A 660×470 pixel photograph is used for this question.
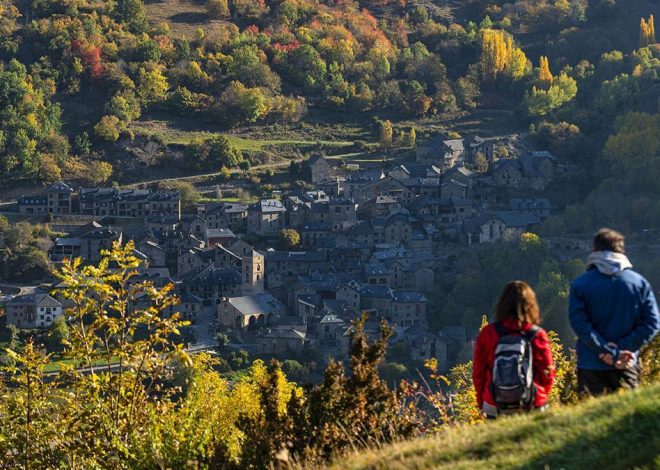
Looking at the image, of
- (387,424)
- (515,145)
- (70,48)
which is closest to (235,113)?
(70,48)

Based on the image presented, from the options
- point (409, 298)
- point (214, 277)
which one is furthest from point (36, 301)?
point (409, 298)

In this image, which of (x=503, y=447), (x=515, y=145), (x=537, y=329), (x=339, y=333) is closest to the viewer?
(x=503, y=447)

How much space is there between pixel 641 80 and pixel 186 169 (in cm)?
2012

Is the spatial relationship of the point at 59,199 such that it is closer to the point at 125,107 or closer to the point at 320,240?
the point at 125,107

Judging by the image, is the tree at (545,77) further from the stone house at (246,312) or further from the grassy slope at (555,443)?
the grassy slope at (555,443)

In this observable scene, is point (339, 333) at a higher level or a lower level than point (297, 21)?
lower

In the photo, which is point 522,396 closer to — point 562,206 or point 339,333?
point 339,333

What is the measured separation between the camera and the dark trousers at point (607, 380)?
6.91 metres

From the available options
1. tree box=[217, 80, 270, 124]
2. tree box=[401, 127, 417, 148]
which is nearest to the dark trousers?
tree box=[401, 127, 417, 148]

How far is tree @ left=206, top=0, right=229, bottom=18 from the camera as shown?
60.1 meters

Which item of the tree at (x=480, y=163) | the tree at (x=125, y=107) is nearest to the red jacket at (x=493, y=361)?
the tree at (x=480, y=163)

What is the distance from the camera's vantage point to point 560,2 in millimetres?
63281

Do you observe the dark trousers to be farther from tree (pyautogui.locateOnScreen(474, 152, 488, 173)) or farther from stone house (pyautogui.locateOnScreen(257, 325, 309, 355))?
tree (pyautogui.locateOnScreen(474, 152, 488, 173))

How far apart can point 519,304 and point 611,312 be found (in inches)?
23.0
